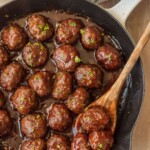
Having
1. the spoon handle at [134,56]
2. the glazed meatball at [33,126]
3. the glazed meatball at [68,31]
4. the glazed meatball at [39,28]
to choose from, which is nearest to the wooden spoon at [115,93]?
the spoon handle at [134,56]

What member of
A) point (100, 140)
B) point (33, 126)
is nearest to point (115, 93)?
point (100, 140)

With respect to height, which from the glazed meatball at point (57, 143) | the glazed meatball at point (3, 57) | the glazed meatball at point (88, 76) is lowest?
the glazed meatball at point (57, 143)

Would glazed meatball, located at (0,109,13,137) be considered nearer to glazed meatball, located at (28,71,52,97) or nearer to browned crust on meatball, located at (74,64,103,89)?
glazed meatball, located at (28,71,52,97)

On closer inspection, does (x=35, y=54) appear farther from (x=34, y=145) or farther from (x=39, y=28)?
(x=34, y=145)

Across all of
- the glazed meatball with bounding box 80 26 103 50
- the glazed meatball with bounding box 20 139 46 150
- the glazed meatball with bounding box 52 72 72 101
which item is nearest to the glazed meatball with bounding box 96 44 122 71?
the glazed meatball with bounding box 80 26 103 50

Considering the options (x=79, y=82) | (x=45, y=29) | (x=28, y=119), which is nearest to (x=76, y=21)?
(x=45, y=29)

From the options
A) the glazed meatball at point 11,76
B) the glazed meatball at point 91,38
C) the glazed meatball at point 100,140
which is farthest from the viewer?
the glazed meatball at point 91,38

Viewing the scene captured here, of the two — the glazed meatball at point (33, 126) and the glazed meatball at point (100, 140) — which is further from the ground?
the glazed meatball at point (33, 126)

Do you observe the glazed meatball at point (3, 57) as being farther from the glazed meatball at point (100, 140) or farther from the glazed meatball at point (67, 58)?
the glazed meatball at point (100, 140)
